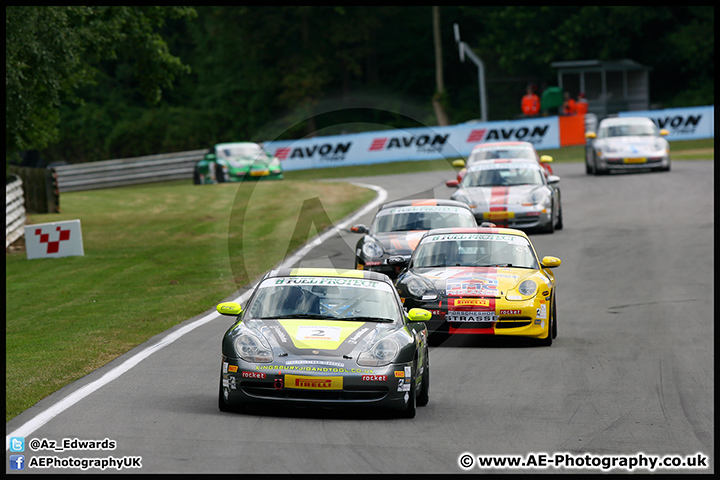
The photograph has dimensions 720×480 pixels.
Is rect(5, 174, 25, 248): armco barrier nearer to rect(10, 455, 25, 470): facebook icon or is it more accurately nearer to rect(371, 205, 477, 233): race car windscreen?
rect(371, 205, 477, 233): race car windscreen

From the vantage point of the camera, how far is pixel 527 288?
40.3 ft

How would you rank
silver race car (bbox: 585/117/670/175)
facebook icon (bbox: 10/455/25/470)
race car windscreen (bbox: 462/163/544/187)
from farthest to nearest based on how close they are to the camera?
silver race car (bbox: 585/117/670/175) → race car windscreen (bbox: 462/163/544/187) → facebook icon (bbox: 10/455/25/470)

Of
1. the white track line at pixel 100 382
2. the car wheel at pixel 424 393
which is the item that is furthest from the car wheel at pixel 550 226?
the car wheel at pixel 424 393

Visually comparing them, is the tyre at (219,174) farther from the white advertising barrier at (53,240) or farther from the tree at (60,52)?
the white advertising barrier at (53,240)

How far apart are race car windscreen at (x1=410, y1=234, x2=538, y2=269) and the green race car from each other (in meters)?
24.3

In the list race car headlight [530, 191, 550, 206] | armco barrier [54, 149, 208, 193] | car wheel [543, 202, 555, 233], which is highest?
race car headlight [530, 191, 550, 206]

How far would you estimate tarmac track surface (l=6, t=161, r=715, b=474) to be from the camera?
723 cm

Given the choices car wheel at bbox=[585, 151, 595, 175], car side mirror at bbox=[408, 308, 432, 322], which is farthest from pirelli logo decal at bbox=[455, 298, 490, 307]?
car wheel at bbox=[585, 151, 595, 175]

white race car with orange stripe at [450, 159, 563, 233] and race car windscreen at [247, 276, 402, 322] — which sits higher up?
race car windscreen at [247, 276, 402, 322]

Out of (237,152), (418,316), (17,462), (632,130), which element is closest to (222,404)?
(418,316)

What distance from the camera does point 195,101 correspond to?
69562mm

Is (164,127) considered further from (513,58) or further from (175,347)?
(175,347)

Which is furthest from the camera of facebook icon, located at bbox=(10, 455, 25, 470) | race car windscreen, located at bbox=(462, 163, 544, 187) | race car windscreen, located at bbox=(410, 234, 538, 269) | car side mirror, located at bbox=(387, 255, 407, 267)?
race car windscreen, located at bbox=(462, 163, 544, 187)

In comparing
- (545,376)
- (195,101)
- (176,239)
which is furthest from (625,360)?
(195,101)
